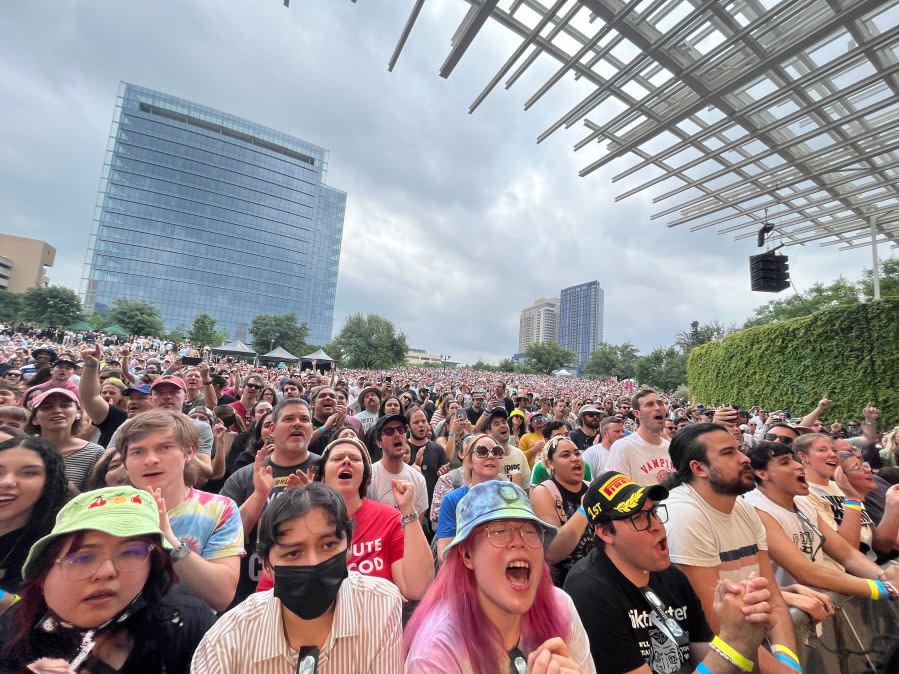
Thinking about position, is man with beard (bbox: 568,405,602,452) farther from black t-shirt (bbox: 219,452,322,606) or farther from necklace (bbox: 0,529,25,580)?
necklace (bbox: 0,529,25,580)

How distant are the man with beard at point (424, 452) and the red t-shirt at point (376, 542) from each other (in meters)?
2.39

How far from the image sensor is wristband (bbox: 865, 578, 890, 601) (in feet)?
7.95

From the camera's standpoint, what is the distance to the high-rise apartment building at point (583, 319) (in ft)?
431

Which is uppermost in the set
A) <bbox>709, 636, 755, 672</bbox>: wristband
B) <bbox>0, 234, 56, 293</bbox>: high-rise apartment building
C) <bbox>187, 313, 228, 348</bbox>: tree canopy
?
<bbox>0, 234, 56, 293</bbox>: high-rise apartment building

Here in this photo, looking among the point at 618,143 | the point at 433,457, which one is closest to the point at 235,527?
the point at 433,457

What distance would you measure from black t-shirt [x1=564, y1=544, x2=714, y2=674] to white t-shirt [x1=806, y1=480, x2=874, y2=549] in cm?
222

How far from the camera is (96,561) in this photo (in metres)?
1.32

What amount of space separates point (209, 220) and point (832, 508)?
103 metres

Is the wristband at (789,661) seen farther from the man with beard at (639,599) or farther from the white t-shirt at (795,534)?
the white t-shirt at (795,534)

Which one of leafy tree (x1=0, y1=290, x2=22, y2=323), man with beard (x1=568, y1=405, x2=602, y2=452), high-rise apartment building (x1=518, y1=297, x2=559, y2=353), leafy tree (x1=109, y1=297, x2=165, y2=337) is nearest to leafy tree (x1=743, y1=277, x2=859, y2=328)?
man with beard (x1=568, y1=405, x2=602, y2=452)

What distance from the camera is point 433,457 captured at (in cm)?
518

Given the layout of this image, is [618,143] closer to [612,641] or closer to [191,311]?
[612,641]

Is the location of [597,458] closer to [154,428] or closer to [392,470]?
[392,470]

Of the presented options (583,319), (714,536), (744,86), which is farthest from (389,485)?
(583,319)
